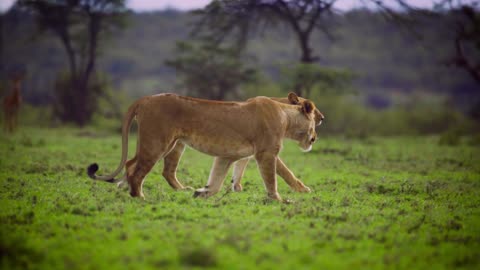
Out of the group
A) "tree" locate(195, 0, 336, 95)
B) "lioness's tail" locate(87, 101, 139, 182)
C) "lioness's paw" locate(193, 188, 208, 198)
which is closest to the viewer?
"lioness's tail" locate(87, 101, 139, 182)

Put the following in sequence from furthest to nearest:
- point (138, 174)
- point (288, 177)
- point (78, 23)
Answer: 1. point (78, 23)
2. point (288, 177)
3. point (138, 174)

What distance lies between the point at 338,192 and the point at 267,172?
5.56ft

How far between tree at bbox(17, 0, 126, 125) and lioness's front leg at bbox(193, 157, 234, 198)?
19927 millimetres

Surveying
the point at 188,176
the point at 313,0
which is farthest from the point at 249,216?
the point at 313,0

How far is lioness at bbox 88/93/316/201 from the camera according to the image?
6723mm

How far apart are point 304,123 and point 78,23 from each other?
2157 cm

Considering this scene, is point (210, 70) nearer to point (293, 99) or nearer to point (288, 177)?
point (293, 99)

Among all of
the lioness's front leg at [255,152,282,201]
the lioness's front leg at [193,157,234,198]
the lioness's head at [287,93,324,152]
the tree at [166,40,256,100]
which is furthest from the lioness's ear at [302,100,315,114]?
the tree at [166,40,256,100]

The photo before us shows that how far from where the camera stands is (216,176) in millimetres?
7273

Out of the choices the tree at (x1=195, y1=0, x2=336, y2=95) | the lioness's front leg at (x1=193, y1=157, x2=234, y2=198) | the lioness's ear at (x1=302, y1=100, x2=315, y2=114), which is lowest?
the lioness's front leg at (x1=193, y1=157, x2=234, y2=198)

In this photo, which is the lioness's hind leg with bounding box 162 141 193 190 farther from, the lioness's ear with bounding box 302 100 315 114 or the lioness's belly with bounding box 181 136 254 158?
the lioness's ear with bounding box 302 100 315 114

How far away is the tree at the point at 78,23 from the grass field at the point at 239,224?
16719 mm

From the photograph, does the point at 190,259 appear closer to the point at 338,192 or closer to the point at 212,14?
the point at 338,192

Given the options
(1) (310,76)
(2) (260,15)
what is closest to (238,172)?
(1) (310,76)
